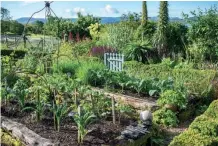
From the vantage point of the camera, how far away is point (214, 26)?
12.4 m

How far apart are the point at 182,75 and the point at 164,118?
269 centimetres

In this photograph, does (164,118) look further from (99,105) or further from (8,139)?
(8,139)

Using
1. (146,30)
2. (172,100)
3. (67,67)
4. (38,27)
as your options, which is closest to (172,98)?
(172,100)

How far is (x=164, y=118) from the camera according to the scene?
22.6 ft

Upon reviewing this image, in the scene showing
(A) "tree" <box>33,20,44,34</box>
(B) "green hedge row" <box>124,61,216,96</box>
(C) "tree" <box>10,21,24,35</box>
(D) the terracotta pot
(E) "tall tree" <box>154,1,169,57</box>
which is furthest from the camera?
(C) "tree" <box>10,21,24,35</box>

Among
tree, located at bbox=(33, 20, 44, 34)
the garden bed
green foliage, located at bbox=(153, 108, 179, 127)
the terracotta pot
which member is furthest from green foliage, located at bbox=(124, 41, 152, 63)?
tree, located at bbox=(33, 20, 44, 34)

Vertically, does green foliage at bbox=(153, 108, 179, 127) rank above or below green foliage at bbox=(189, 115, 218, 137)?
below

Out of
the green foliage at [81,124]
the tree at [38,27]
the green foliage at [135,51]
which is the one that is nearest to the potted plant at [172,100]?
the green foliage at [81,124]

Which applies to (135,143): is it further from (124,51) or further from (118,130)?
(124,51)

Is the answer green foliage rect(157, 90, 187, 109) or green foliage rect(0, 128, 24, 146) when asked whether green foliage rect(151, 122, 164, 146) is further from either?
green foliage rect(0, 128, 24, 146)

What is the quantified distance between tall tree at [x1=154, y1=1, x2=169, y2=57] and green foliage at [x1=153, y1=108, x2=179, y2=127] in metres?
7.32

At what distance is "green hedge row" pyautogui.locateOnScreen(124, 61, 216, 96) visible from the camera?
8.44m

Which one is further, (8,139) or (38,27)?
(38,27)

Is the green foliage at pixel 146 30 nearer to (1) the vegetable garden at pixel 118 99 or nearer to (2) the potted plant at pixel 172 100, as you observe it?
(1) the vegetable garden at pixel 118 99
